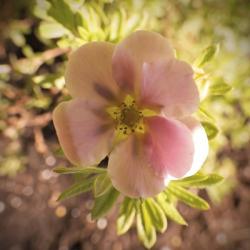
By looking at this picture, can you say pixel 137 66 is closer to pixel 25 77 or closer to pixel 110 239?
pixel 25 77

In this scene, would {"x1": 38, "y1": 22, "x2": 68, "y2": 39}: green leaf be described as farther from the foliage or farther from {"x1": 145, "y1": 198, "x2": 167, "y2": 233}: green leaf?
{"x1": 145, "y1": 198, "x2": 167, "y2": 233}: green leaf

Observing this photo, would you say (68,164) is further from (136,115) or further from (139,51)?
(139,51)

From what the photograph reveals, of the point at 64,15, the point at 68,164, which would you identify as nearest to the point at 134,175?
the point at 64,15

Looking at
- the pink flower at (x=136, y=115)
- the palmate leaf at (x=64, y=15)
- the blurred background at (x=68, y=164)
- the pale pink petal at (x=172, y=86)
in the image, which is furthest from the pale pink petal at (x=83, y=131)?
the blurred background at (x=68, y=164)

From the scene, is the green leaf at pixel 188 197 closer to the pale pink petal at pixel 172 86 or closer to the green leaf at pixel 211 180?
the green leaf at pixel 211 180

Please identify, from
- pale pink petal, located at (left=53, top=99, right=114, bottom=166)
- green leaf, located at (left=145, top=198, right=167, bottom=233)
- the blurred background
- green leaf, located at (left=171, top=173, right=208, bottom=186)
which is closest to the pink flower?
pale pink petal, located at (left=53, top=99, right=114, bottom=166)

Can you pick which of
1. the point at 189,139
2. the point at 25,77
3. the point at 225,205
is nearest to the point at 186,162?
the point at 189,139
